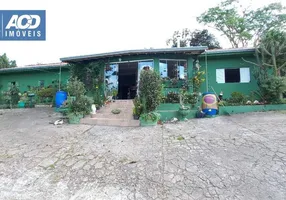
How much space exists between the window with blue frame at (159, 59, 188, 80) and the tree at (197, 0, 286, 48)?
11.3m

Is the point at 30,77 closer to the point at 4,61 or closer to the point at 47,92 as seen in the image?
the point at 47,92

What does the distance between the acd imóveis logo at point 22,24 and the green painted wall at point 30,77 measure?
8.77 feet

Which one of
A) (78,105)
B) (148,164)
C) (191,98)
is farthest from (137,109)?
(148,164)

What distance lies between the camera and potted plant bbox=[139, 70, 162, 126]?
18.7 feet

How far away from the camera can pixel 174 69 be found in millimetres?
8859

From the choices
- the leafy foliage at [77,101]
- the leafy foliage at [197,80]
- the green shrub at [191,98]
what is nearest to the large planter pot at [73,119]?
the leafy foliage at [77,101]

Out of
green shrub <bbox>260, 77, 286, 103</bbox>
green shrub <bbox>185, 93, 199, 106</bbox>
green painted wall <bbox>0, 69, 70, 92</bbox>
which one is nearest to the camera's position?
green shrub <bbox>260, 77, 286, 103</bbox>

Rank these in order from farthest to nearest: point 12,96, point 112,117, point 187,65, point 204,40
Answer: point 204,40, point 12,96, point 187,65, point 112,117

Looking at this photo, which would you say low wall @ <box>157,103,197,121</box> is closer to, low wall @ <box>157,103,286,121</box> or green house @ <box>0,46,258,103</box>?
low wall @ <box>157,103,286,121</box>

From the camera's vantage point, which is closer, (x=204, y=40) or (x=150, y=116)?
(x=150, y=116)

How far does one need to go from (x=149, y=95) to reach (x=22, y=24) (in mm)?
8301

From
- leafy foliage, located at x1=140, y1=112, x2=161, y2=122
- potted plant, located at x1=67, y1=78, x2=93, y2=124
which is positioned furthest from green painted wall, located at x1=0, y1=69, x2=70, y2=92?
leafy foliage, located at x1=140, y1=112, x2=161, y2=122

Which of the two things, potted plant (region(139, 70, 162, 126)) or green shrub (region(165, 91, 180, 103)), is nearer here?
potted plant (region(139, 70, 162, 126))

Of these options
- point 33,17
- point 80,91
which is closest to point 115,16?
point 33,17
